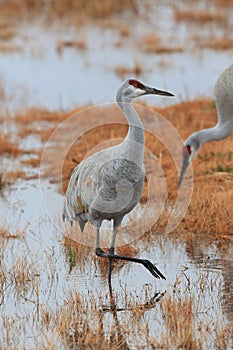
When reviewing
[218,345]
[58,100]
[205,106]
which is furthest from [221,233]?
[58,100]

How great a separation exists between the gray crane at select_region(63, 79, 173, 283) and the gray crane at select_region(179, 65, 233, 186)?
180cm

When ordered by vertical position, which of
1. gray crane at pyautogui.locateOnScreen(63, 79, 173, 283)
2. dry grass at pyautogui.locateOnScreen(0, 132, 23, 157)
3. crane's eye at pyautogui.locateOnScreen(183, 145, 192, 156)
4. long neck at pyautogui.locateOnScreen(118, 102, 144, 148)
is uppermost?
dry grass at pyautogui.locateOnScreen(0, 132, 23, 157)

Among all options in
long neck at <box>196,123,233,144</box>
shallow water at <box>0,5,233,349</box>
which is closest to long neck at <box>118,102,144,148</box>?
shallow water at <box>0,5,233,349</box>

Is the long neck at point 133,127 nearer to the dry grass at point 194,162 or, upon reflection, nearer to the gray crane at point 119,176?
the gray crane at point 119,176

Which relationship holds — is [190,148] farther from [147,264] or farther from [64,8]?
[64,8]

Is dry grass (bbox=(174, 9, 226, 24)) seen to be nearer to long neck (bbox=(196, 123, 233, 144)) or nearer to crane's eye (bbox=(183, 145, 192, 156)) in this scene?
long neck (bbox=(196, 123, 233, 144))

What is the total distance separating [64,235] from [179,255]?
105 cm

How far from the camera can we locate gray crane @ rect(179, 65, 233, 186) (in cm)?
788

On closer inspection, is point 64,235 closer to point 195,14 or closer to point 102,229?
point 102,229

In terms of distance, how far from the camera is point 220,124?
809cm

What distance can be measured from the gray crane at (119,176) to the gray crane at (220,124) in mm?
1803

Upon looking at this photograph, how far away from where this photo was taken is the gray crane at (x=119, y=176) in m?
5.85

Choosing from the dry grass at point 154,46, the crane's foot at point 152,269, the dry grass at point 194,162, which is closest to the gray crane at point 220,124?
the dry grass at point 194,162

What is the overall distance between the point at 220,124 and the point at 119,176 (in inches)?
96.5
